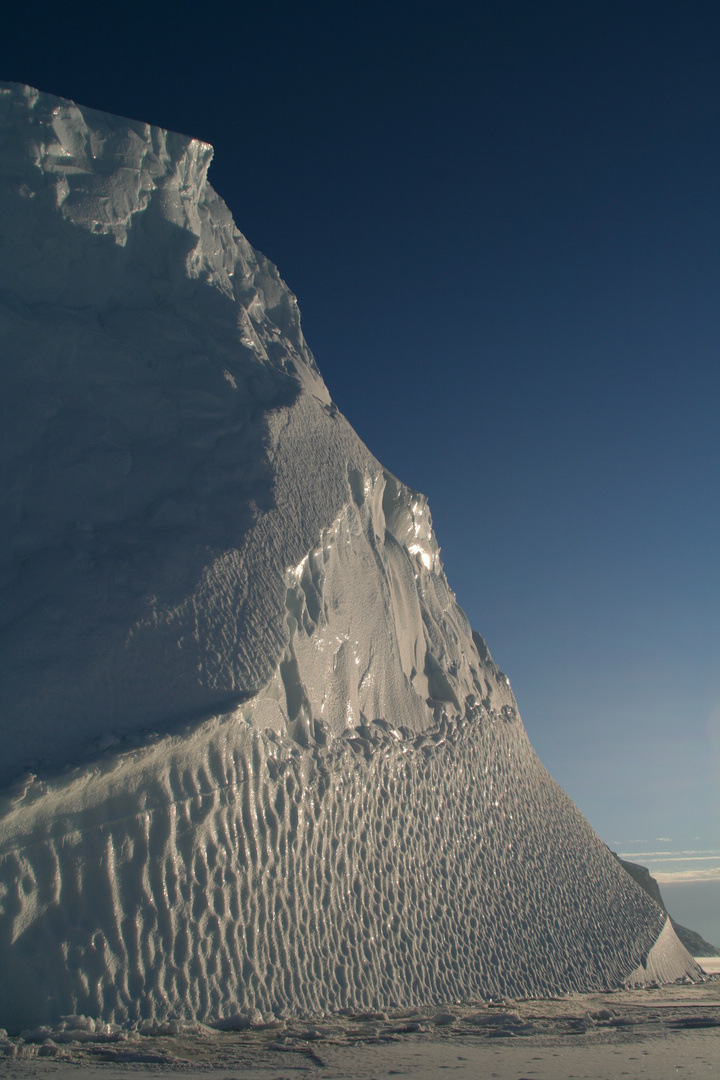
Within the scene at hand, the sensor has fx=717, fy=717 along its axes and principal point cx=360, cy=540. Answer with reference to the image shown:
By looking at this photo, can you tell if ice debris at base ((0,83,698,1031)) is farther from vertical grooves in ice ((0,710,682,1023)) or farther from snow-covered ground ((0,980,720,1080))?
snow-covered ground ((0,980,720,1080))

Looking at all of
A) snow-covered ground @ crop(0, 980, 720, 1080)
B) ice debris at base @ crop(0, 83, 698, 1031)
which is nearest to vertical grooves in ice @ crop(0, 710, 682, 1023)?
ice debris at base @ crop(0, 83, 698, 1031)

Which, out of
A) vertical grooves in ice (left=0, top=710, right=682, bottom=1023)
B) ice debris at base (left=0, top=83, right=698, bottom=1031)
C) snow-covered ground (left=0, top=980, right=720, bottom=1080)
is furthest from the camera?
ice debris at base (left=0, top=83, right=698, bottom=1031)

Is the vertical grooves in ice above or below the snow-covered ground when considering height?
above

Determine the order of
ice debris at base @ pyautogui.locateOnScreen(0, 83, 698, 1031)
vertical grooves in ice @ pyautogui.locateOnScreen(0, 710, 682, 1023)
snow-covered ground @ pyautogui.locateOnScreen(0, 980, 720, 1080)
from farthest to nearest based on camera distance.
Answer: ice debris at base @ pyautogui.locateOnScreen(0, 83, 698, 1031)
vertical grooves in ice @ pyautogui.locateOnScreen(0, 710, 682, 1023)
snow-covered ground @ pyautogui.locateOnScreen(0, 980, 720, 1080)

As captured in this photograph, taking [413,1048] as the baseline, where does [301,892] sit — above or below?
above

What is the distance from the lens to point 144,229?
7211 millimetres

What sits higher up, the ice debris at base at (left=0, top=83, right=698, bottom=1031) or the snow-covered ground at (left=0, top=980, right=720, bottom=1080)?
the ice debris at base at (left=0, top=83, right=698, bottom=1031)

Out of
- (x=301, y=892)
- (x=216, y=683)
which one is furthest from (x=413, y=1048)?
(x=216, y=683)

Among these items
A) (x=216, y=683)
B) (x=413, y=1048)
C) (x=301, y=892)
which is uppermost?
(x=216, y=683)

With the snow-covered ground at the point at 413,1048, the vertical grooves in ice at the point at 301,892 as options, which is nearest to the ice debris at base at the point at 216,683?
the vertical grooves in ice at the point at 301,892

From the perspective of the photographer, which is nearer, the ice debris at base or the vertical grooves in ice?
the vertical grooves in ice

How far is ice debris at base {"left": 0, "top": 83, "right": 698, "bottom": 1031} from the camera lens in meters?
3.89

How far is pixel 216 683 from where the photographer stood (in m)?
4.70

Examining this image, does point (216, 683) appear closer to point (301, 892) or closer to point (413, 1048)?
point (301, 892)
